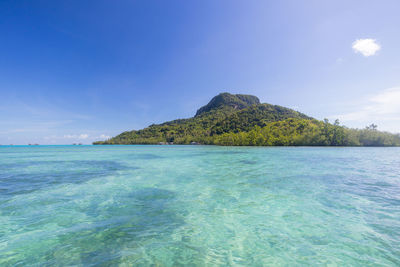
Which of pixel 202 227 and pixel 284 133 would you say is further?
pixel 284 133

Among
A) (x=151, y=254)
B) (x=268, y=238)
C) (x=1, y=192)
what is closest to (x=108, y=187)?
(x=1, y=192)

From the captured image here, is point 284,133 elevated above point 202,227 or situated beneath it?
elevated above

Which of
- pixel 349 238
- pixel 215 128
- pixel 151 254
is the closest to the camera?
pixel 151 254

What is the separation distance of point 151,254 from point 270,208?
5163 millimetres

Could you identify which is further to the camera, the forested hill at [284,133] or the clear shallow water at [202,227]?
the forested hill at [284,133]

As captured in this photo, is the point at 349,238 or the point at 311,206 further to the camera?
the point at 311,206

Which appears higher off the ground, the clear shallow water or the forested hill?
the forested hill

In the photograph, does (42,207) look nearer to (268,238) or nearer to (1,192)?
(1,192)

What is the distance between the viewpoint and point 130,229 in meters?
5.54

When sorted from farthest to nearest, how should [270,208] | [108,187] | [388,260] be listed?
1. [108,187]
2. [270,208]
3. [388,260]

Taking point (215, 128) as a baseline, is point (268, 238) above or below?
below

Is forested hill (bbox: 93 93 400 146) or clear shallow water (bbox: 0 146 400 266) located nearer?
clear shallow water (bbox: 0 146 400 266)

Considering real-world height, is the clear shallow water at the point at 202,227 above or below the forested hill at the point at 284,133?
below

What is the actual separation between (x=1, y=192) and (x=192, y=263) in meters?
12.6
